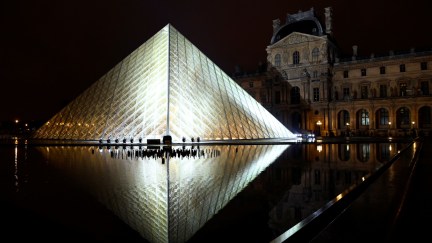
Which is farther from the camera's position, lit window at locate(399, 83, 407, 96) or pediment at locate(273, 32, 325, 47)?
pediment at locate(273, 32, 325, 47)

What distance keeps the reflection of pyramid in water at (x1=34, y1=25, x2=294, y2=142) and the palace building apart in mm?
22275

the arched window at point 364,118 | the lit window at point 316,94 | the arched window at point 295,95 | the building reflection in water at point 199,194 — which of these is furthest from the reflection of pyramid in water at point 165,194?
the arched window at point 295,95

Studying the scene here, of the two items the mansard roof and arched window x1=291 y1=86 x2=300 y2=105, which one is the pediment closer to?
the mansard roof

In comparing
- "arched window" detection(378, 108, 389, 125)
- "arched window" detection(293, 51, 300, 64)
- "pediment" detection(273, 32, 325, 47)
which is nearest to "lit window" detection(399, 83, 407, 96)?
"arched window" detection(378, 108, 389, 125)

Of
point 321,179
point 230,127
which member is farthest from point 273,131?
point 321,179

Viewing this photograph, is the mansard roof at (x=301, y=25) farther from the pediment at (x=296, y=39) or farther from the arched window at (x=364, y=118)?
the arched window at (x=364, y=118)

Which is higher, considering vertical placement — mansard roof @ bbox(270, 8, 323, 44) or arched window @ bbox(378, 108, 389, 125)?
mansard roof @ bbox(270, 8, 323, 44)

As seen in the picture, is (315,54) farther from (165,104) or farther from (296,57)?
(165,104)

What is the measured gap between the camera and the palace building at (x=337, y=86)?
39.8m

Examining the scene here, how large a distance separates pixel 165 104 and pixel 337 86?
109 ft

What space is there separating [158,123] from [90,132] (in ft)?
17.2

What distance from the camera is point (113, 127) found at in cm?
1959

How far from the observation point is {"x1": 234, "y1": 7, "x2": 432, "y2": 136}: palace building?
1566 inches

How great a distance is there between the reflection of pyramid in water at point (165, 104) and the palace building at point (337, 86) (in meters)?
22.3
